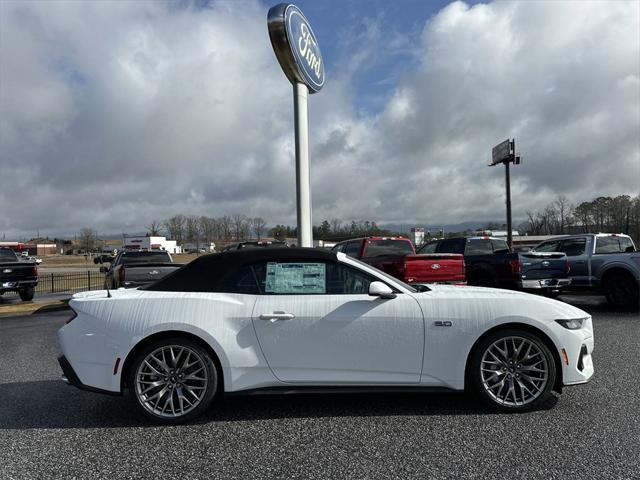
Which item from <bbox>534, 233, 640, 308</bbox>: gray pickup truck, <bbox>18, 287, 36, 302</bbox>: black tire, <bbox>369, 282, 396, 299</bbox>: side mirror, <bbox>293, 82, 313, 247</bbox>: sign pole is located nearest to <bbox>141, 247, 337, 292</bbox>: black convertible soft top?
<bbox>369, 282, 396, 299</bbox>: side mirror

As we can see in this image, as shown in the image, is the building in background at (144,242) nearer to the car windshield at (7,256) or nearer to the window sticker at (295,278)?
the car windshield at (7,256)

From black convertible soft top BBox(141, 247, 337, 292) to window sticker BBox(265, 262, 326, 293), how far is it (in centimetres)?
7

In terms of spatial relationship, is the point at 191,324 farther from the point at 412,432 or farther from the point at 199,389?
the point at 412,432

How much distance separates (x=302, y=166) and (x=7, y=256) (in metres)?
10.9

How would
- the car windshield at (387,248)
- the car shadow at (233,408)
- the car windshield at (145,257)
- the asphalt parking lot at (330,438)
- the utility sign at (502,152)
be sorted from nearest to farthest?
the asphalt parking lot at (330,438) < the car shadow at (233,408) < the car windshield at (387,248) < the car windshield at (145,257) < the utility sign at (502,152)

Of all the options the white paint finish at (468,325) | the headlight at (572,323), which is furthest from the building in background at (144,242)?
the headlight at (572,323)

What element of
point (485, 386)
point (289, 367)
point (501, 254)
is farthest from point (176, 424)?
point (501, 254)

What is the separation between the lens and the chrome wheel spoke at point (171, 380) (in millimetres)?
4180

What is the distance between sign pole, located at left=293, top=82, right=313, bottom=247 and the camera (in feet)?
38.5

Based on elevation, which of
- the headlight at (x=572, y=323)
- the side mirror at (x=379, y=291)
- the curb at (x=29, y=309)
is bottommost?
the curb at (x=29, y=309)

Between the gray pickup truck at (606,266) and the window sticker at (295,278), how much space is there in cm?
891

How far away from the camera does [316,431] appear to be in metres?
3.94

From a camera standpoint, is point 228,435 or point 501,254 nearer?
point 228,435

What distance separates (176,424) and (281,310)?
1.28m
